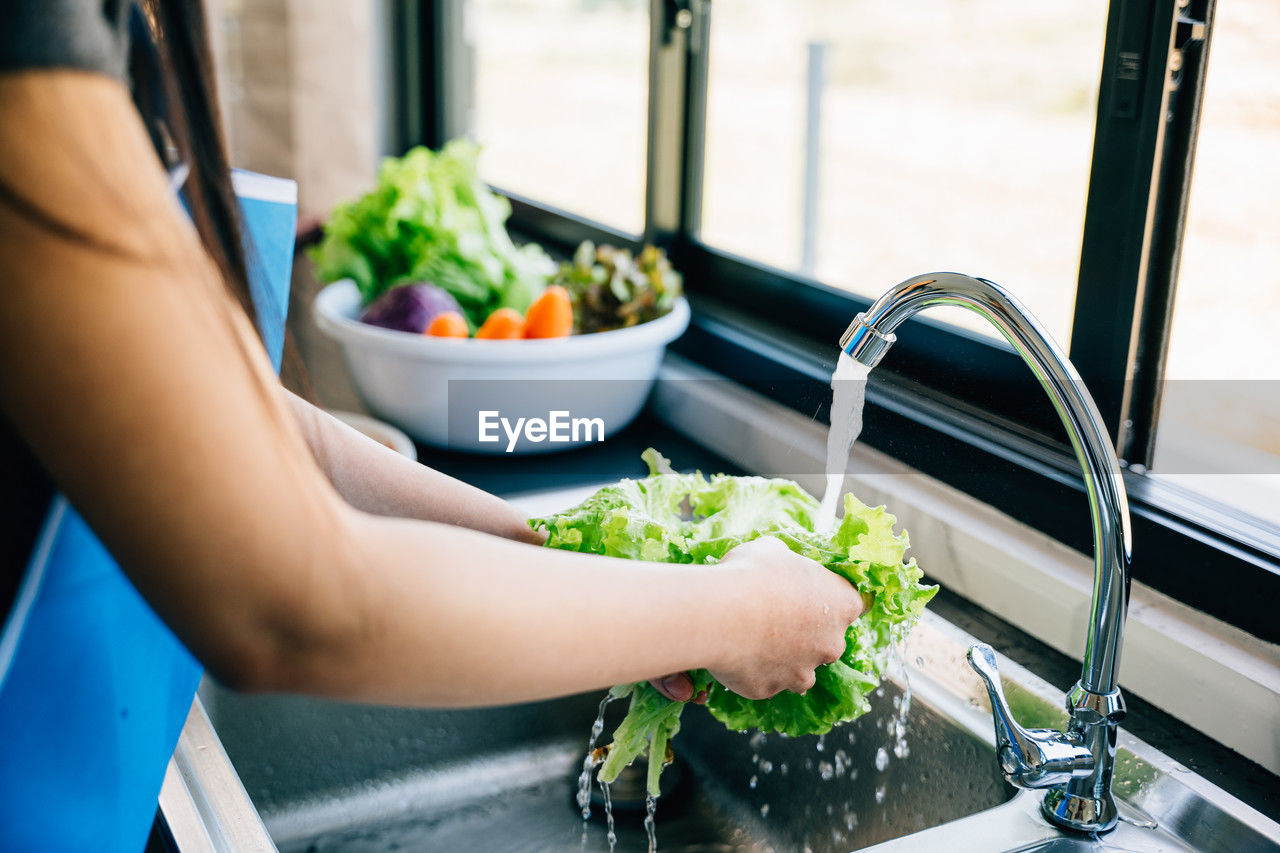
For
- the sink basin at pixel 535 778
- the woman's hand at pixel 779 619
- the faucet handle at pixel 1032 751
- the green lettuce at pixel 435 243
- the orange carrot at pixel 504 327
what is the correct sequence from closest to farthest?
the woman's hand at pixel 779 619, the faucet handle at pixel 1032 751, the sink basin at pixel 535 778, the orange carrot at pixel 504 327, the green lettuce at pixel 435 243

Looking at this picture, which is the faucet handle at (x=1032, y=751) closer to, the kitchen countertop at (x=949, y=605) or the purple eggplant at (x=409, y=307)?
the kitchen countertop at (x=949, y=605)

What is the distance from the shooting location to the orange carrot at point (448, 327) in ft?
5.16

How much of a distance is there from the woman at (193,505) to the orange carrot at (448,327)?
88cm

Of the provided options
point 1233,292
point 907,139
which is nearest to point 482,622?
point 1233,292

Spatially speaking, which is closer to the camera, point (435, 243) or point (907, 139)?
point (907, 139)

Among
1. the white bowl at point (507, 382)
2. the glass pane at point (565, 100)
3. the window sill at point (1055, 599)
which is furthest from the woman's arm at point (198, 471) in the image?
the glass pane at point (565, 100)

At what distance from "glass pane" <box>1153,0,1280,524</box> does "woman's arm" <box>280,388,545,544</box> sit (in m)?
0.66

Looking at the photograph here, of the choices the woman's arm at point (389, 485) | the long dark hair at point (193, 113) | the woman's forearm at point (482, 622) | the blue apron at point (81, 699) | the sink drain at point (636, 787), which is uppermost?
the long dark hair at point (193, 113)

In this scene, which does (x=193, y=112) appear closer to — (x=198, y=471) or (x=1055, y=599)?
(x=198, y=471)

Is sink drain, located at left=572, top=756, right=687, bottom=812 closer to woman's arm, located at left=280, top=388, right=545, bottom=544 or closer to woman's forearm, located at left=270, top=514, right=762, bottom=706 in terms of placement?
woman's arm, located at left=280, top=388, right=545, bottom=544

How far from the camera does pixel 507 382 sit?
1.50m

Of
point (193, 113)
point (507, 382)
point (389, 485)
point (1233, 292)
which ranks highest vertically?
point (193, 113)

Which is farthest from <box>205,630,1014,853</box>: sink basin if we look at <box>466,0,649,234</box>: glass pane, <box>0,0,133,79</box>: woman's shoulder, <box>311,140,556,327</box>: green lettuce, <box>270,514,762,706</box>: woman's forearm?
<box>466,0,649,234</box>: glass pane

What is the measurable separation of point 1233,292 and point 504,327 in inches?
35.5
